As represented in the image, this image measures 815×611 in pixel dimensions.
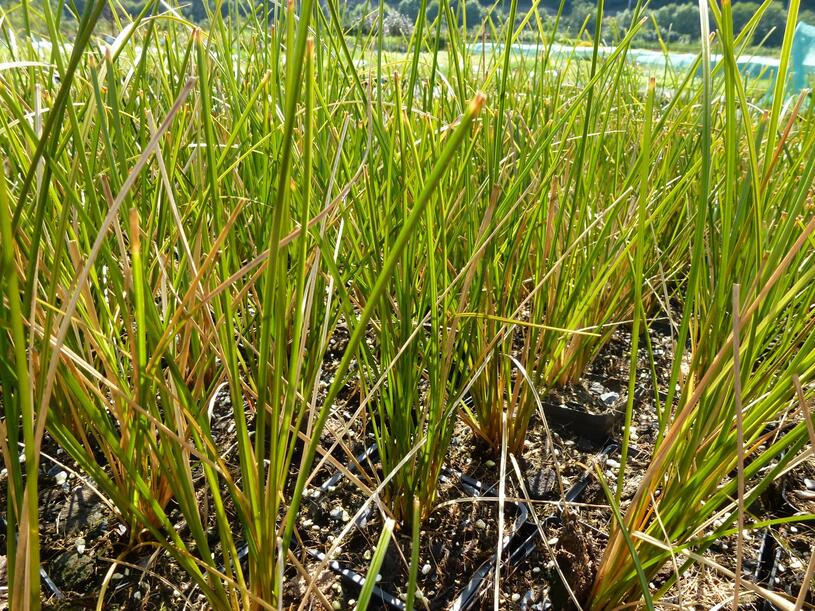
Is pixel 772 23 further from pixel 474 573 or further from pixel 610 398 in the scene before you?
pixel 474 573

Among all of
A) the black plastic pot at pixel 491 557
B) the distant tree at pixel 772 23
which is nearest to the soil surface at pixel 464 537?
the black plastic pot at pixel 491 557

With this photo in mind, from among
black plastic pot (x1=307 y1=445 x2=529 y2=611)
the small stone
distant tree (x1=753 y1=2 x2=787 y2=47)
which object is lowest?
black plastic pot (x1=307 y1=445 x2=529 y2=611)

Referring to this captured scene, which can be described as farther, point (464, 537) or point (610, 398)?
point (610, 398)

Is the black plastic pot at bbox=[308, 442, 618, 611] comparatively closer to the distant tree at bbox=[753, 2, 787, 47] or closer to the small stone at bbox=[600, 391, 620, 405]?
the small stone at bbox=[600, 391, 620, 405]

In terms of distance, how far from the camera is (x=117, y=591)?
0.59 meters

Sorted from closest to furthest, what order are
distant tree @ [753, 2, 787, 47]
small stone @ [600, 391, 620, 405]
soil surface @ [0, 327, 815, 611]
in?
soil surface @ [0, 327, 815, 611], small stone @ [600, 391, 620, 405], distant tree @ [753, 2, 787, 47]

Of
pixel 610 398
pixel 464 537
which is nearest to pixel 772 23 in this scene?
pixel 610 398

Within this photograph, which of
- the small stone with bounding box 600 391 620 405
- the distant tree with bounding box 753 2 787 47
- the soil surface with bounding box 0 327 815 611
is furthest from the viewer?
the distant tree with bounding box 753 2 787 47

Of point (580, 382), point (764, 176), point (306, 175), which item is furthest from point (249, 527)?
point (580, 382)

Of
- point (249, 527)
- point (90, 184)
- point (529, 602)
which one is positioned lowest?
point (529, 602)

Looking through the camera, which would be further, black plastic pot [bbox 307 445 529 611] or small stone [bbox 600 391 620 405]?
small stone [bbox 600 391 620 405]

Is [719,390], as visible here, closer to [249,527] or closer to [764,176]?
[764,176]

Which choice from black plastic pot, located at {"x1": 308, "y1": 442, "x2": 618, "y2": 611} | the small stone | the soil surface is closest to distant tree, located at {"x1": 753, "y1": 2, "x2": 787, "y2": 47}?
the small stone

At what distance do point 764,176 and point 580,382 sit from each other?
1.78 ft
